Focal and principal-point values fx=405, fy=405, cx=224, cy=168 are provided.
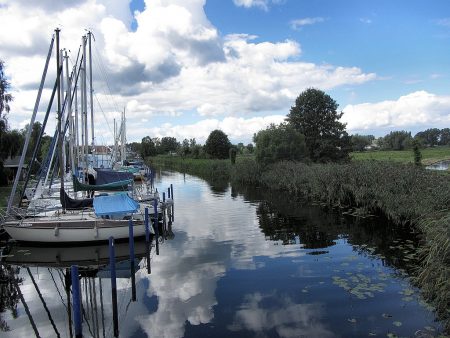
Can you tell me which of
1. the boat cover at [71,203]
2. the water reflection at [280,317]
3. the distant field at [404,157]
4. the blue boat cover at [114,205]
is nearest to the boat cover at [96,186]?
the boat cover at [71,203]

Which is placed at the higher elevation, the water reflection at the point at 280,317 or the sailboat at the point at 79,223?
the sailboat at the point at 79,223

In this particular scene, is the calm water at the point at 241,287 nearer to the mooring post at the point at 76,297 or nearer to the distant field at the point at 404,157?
the mooring post at the point at 76,297

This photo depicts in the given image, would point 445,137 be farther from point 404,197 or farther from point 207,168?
point 404,197

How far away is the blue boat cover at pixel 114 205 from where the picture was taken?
20.9m

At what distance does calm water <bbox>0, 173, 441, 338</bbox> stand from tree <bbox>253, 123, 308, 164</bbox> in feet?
95.7

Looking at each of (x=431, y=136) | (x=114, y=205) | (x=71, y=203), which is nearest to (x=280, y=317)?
(x=114, y=205)

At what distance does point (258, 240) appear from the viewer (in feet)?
74.6

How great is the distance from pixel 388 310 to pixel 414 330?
1.40 m

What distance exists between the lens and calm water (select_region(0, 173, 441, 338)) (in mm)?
11578

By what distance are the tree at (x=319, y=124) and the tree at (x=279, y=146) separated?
10.5 m

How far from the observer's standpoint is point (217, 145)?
3935 inches

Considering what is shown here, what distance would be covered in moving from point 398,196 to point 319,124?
44.8 m

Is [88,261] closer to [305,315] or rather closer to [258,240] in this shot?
[258,240]

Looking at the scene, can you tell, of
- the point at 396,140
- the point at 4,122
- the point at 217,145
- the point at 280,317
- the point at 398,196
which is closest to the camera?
the point at 280,317
